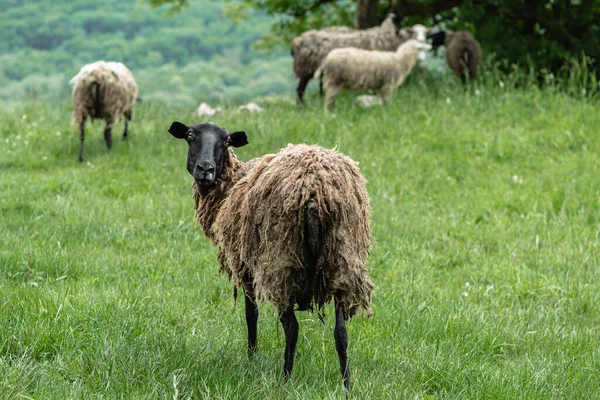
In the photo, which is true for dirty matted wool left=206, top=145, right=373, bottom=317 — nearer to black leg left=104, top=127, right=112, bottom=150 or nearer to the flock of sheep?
the flock of sheep

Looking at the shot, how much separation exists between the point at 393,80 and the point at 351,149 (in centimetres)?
245

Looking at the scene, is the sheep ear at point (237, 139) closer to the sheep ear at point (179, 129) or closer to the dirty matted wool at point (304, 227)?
the sheep ear at point (179, 129)

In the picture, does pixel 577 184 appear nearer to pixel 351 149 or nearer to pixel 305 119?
pixel 351 149

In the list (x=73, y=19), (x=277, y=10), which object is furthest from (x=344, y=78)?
(x=73, y=19)

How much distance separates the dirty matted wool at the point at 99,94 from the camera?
1023 centimetres

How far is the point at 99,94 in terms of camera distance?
33.7 feet

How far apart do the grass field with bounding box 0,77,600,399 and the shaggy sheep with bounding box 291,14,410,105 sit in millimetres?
2137

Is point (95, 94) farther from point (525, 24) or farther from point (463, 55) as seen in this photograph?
point (525, 24)

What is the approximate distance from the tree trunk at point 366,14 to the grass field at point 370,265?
447 centimetres

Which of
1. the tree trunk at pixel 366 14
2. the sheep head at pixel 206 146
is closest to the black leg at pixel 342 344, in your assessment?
the sheep head at pixel 206 146

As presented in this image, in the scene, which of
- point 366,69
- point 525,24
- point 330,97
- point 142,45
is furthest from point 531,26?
point 142,45

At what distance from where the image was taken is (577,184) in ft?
28.4

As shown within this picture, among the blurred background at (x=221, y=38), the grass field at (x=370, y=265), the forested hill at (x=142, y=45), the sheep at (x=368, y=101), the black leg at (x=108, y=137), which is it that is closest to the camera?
the grass field at (x=370, y=265)

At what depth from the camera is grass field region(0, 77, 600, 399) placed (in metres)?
3.84
